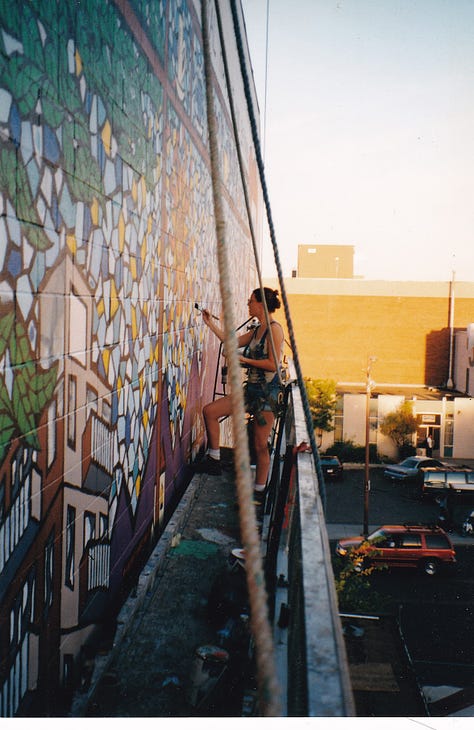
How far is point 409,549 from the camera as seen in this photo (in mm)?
18156

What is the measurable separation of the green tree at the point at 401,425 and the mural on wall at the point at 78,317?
2848 cm

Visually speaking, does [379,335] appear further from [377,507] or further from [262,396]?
[262,396]

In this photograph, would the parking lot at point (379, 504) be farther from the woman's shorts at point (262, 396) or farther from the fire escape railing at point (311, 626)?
the fire escape railing at point (311, 626)

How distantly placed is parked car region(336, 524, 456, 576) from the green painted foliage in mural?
16.7 metres

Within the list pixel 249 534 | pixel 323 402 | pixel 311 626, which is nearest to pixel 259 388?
pixel 311 626

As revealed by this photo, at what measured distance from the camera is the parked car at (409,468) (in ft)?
94.5

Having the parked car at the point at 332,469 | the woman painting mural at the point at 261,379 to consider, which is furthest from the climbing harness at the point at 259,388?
the parked car at the point at 332,469

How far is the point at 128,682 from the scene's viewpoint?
2.96 m

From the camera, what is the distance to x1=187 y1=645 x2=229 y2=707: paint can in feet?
9.45

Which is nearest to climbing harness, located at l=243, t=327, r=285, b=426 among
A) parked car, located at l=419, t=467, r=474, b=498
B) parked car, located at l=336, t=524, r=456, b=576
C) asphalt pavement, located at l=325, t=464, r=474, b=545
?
parked car, located at l=336, t=524, r=456, b=576

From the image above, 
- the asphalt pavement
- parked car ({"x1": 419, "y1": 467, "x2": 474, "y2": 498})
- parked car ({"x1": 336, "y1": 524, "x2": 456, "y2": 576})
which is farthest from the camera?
parked car ({"x1": 419, "y1": 467, "x2": 474, "y2": 498})

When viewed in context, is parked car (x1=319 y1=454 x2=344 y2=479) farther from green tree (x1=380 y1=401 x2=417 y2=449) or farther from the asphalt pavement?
green tree (x1=380 y1=401 x2=417 y2=449)

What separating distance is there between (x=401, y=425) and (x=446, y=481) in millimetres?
6394

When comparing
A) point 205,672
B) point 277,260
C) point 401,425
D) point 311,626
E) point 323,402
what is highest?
point 277,260
